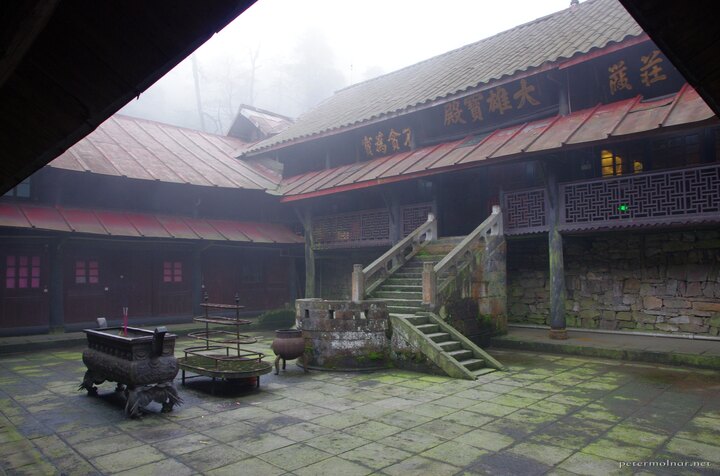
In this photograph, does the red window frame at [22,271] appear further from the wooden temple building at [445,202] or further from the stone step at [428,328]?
the stone step at [428,328]

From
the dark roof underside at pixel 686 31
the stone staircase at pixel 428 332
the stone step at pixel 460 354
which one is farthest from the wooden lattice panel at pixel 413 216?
the dark roof underside at pixel 686 31

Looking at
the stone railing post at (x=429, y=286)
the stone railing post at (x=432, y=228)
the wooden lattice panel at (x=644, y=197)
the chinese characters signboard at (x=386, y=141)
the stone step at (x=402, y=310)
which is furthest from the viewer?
the chinese characters signboard at (x=386, y=141)

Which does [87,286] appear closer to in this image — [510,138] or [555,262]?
[510,138]

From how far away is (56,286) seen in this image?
1329 centimetres

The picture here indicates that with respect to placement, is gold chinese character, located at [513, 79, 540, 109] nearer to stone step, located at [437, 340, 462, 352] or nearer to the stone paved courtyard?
stone step, located at [437, 340, 462, 352]

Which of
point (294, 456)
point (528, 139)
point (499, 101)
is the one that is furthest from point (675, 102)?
point (294, 456)

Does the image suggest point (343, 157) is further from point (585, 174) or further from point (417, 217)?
point (585, 174)

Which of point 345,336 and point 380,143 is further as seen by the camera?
point 380,143

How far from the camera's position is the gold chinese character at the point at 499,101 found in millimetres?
12797

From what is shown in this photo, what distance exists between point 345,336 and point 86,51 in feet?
25.9

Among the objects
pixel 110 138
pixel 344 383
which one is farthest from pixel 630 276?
pixel 110 138

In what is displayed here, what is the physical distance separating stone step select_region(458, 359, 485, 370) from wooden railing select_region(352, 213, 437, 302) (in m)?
2.95

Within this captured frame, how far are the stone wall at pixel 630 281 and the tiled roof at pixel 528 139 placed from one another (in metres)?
2.95

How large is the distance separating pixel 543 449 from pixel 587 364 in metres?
5.14
